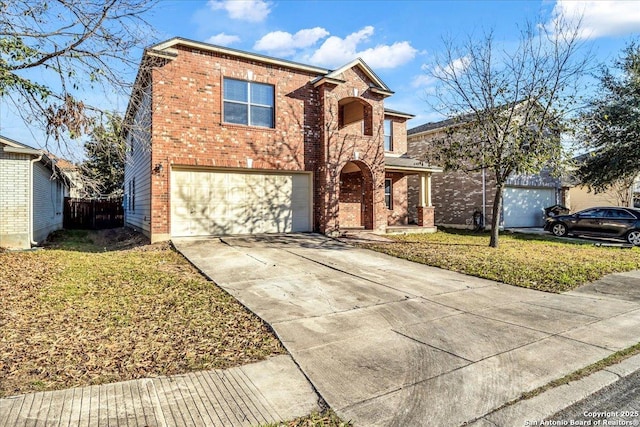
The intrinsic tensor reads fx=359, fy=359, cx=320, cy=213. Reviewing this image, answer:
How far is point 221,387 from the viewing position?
3.30 metres

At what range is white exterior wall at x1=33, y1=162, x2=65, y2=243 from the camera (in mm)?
13398

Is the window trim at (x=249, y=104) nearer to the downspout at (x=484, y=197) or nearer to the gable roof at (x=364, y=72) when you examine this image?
the gable roof at (x=364, y=72)

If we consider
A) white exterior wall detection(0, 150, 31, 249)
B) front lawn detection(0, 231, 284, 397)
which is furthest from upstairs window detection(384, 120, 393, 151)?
white exterior wall detection(0, 150, 31, 249)

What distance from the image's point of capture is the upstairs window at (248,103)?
1229 cm

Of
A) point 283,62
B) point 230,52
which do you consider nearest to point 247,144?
point 230,52

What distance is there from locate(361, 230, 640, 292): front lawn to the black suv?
8.13ft

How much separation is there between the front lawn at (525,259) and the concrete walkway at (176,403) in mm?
6158

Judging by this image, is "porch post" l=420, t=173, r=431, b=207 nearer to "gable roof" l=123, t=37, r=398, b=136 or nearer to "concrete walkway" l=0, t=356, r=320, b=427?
"gable roof" l=123, t=37, r=398, b=136

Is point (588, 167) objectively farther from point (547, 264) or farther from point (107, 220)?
point (107, 220)

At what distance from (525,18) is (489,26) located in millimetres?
1121

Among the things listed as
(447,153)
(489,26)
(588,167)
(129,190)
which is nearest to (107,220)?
(129,190)

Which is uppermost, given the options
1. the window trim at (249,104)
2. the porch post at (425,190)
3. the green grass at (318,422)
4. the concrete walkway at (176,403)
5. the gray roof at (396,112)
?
the gray roof at (396,112)

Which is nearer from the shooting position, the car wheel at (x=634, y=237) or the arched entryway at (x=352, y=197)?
the car wheel at (x=634, y=237)

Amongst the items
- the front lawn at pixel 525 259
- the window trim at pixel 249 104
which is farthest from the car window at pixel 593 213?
the window trim at pixel 249 104
